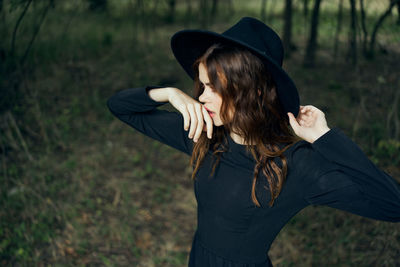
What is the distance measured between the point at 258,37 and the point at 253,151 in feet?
1.36

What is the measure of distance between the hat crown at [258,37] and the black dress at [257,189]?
34cm

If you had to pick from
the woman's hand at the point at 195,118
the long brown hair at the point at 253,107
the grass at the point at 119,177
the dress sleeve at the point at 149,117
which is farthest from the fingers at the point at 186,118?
the grass at the point at 119,177

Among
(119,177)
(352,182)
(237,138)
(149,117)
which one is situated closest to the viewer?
(352,182)

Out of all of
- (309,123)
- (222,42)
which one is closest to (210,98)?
(222,42)

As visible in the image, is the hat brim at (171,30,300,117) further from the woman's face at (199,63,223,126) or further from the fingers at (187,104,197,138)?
the fingers at (187,104,197,138)

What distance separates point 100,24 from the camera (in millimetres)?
7898

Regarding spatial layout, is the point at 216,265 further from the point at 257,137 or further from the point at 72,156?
the point at 72,156

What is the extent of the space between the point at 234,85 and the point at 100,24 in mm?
7264

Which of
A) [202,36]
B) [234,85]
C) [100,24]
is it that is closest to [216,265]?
[234,85]

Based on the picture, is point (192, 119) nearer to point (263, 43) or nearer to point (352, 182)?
point (263, 43)

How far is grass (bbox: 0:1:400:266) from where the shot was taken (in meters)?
2.98

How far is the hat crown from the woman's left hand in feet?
0.69

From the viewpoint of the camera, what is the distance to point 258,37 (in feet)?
4.25

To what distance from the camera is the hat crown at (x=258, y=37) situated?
128cm
